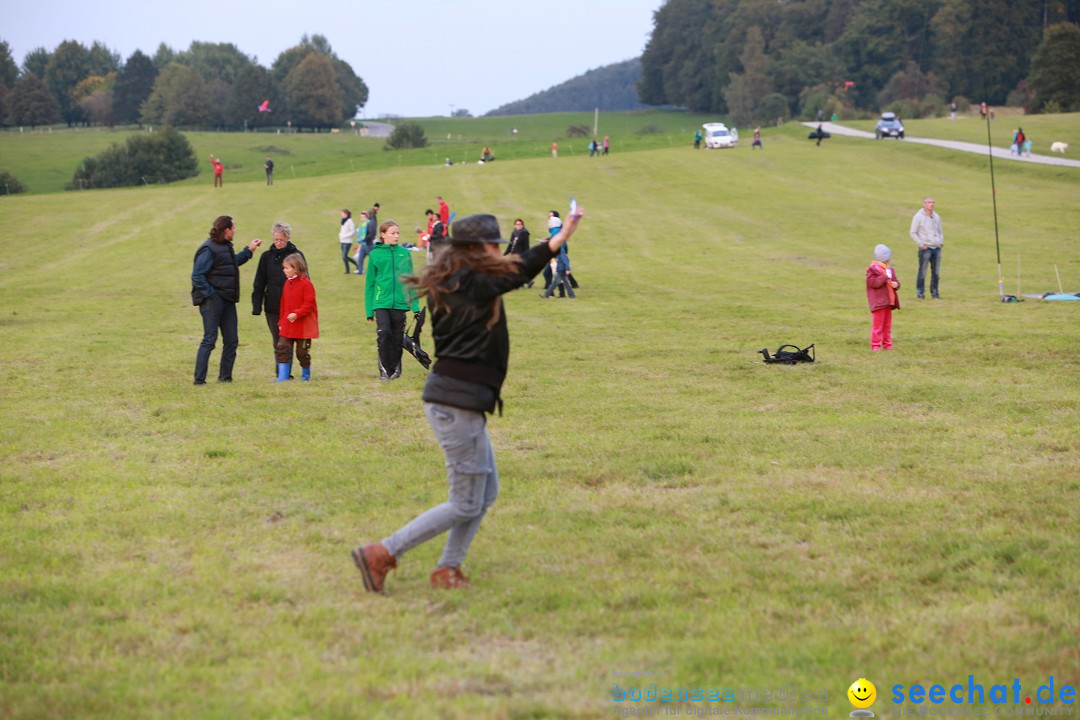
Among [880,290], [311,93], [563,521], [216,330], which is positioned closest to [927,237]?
[880,290]

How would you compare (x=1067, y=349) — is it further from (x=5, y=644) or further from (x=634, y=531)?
(x=5, y=644)

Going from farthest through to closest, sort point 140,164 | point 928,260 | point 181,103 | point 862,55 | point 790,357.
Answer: point 181,103
point 862,55
point 140,164
point 928,260
point 790,357

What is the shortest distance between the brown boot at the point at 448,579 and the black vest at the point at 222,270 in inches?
360

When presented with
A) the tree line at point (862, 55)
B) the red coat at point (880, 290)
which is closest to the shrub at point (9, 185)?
the tree line at point (862, 55)

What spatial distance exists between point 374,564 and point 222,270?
9.38m

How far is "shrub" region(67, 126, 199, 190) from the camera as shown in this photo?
320ft

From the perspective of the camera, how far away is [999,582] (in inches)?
270

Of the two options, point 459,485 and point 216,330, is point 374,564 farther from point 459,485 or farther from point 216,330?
point 216,330

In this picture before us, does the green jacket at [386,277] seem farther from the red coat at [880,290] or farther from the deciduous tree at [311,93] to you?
the deciduous tree at [311,93]

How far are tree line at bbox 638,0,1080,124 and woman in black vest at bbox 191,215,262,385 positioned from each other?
95365mm

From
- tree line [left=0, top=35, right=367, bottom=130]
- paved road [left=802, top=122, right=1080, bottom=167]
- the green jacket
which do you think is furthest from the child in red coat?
tree line [left=0, top=35, right=367, bottom=130]

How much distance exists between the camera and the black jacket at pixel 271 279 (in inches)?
618

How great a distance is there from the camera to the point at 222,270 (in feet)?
50.0

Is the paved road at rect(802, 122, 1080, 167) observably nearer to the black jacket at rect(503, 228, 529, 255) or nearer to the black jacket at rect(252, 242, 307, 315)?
the black jacket at rect(503, 228, 529, 255)
